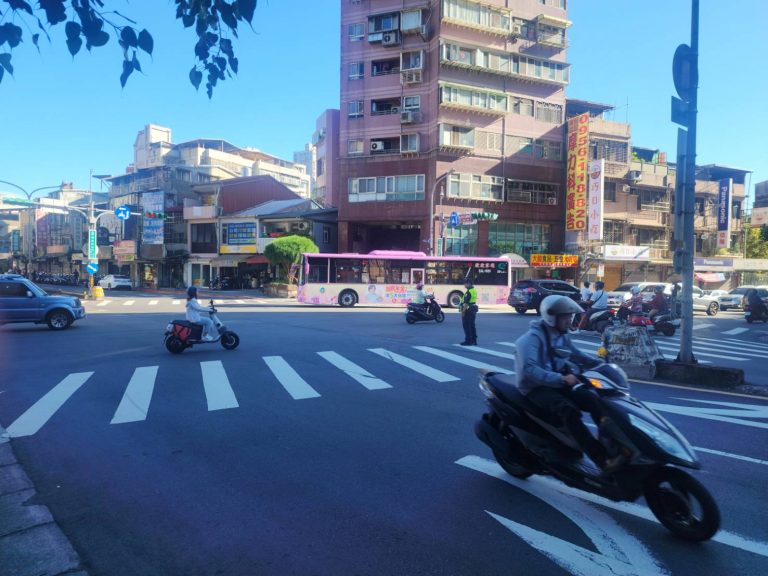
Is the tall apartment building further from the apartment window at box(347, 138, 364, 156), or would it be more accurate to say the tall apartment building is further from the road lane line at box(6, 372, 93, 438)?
the road lane line at box(6, 372, 93, 438)

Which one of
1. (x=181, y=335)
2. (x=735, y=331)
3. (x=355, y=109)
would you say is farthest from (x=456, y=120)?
(x=181, y=335)

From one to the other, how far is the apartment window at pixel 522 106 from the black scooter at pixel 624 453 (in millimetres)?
39683

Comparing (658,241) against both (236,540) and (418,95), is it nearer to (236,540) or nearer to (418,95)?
(418,95)

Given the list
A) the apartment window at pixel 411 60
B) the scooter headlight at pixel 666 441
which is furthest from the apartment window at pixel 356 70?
the scooter headlight at pixel 666 441

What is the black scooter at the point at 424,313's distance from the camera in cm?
1812

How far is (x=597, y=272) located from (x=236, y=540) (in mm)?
40518

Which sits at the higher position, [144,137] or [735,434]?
[144,137]

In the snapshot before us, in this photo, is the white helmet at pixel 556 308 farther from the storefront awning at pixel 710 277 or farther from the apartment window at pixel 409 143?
the storefront awning at pixel 710 277

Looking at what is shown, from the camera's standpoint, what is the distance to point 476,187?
38.5 meters

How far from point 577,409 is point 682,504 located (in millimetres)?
902

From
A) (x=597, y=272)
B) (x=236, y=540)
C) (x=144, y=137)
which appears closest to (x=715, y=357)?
(x=236, y=540)

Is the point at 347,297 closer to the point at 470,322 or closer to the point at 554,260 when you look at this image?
the point at 470,322

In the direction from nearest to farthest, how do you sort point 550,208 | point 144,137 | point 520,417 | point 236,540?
point 236,540
point 520,417
point 550,208
point 144,137

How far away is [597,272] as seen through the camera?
39656mm
